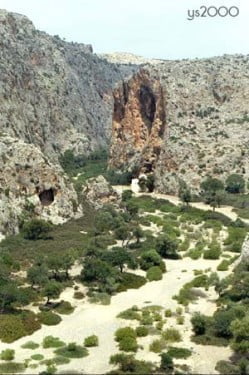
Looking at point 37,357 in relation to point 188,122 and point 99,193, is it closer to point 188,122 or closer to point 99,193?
point 99,193

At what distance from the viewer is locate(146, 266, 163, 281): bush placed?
6699cm

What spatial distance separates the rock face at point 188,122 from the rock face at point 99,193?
20880 mm

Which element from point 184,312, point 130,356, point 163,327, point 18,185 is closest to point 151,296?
point 184,312

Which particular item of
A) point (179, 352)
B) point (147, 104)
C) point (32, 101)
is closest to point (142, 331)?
point (179, 352)

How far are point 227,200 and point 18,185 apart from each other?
4464cm

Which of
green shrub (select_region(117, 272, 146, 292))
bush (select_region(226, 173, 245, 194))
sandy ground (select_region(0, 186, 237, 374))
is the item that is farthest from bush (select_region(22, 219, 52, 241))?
bush (select_region(226, 173, 245, 194))

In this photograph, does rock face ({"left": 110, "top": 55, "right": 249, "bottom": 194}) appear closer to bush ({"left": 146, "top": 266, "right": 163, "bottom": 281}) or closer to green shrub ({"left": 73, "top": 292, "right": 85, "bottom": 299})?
bush ({"left": 146, "top": 266, "right": 163, "bottom": 281})

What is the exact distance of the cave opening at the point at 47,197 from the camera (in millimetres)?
93000

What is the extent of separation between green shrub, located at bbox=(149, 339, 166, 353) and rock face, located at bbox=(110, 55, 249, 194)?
→ 79.0m

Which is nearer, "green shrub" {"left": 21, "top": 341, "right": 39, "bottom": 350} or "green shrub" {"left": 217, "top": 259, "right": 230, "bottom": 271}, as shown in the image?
"green shrub" {"left": 21, "top": 341, "right": 39, "bottom": 350}

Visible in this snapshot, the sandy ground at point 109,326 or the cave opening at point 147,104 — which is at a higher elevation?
the cave opening at point 147,104

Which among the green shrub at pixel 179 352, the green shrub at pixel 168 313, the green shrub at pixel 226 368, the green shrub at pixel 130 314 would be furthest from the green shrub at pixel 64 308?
the green shrub at pixel 226 368

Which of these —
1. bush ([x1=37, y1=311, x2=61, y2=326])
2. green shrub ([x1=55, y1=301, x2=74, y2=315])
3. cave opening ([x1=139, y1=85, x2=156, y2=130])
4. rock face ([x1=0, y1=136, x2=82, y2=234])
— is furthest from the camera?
cave opening ([x1=139, y1=85, x2=156, y2=130])

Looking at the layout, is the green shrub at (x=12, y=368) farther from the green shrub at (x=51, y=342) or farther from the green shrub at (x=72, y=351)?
the green shrub at (x=51, y=342)
